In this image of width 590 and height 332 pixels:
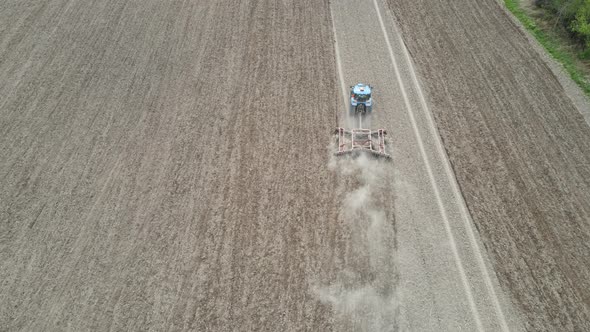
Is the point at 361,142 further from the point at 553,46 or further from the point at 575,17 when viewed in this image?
the point at 575,17

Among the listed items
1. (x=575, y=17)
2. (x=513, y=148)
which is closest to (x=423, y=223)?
(x=513, y=148)

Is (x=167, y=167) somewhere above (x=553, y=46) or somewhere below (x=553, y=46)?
below

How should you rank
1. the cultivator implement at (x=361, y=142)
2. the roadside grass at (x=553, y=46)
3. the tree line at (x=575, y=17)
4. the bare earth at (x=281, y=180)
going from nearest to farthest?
the bare earth at (x=281, y=180), the cultivator implement at (x=361, y=142), the roadside grass at (x=553, y=46), the tree line at (x=575, y=17)

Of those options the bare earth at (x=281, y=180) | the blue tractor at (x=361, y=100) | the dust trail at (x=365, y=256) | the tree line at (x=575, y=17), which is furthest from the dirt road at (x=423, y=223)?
the tree line at (x=575, y=17)

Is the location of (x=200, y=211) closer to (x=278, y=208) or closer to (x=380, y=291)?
(x=278, y=208)

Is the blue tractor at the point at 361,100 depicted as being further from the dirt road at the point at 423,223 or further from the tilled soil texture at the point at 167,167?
the tilled soil texture at the point at 167,167
